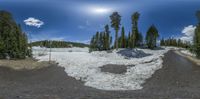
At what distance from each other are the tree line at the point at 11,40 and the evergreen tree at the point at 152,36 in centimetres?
8729

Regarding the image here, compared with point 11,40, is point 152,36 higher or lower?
higher

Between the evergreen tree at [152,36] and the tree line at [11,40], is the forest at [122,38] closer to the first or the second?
the evergreen tree at [152,36]

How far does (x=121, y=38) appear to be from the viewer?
131 metres

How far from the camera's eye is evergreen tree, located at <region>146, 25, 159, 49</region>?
495 ft

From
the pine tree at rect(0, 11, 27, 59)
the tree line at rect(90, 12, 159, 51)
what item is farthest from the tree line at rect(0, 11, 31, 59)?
the tree line at rect(90, 12, 159, 51)

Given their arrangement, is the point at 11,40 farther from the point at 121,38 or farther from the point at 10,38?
the point at 121,38

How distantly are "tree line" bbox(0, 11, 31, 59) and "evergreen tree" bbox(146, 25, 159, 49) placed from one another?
8729 centimetres

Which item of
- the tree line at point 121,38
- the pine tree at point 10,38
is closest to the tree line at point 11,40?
the pine tree at point 10,38

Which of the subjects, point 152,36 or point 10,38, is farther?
point 152,36

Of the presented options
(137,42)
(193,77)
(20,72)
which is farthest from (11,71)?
(137,42)

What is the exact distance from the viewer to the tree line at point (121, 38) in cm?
10019

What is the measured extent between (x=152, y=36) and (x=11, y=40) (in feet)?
312

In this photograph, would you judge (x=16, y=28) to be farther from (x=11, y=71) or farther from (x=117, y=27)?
(x=117, y=27)

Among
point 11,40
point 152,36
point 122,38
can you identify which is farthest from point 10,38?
point 152,36
